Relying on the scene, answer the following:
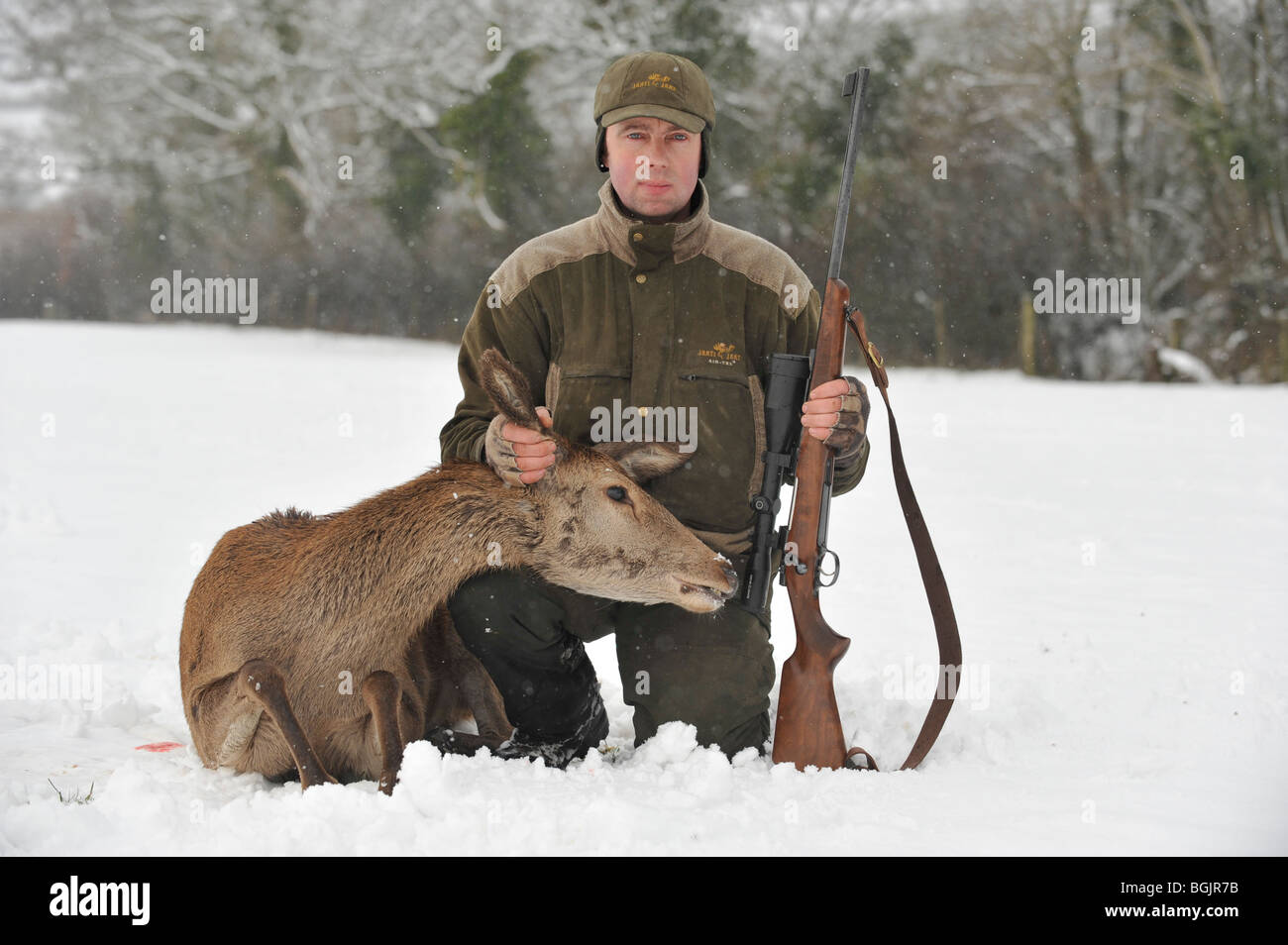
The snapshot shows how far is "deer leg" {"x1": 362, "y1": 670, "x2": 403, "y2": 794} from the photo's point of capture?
373 centimetres

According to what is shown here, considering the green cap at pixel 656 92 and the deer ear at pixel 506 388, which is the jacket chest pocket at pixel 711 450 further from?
the green cap at pixel 656 92

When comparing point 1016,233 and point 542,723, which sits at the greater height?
point 1016,233

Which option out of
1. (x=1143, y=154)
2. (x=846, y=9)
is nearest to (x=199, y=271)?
(x=846, y=9)

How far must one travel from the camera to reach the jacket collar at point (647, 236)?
431 cm

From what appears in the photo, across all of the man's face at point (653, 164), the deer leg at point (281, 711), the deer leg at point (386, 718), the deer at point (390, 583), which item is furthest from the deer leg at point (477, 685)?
the man's face at point (653, 164)

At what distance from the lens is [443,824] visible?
10.4 feet

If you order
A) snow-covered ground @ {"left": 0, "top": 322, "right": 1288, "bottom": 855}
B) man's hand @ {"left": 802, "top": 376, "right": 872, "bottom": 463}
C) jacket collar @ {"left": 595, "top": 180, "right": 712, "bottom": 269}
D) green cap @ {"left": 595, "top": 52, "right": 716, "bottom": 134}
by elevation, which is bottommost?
snow-covered ground @ {"left": 0, "top": 322, "right": 1288, "bottom": 855}

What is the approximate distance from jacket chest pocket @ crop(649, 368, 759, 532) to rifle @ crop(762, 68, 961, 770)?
0.24m

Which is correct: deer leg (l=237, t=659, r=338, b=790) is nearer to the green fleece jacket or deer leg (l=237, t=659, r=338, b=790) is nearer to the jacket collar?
the green fleece jacket

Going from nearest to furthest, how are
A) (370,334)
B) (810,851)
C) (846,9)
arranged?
1. (810,851)
2. (846,9)
3. (370,334)

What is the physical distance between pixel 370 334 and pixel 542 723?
22400 mm

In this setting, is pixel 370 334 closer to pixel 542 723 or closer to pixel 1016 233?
pixel 1016 233

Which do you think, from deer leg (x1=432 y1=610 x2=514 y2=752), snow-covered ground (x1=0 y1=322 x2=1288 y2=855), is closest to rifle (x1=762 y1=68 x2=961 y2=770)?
snow-covered ground (x1=0 y1=322 x2=1288 y2=855)

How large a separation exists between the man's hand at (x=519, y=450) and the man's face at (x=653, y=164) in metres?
1.01
